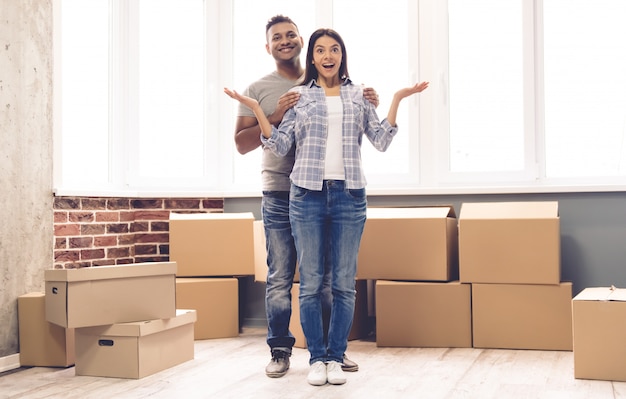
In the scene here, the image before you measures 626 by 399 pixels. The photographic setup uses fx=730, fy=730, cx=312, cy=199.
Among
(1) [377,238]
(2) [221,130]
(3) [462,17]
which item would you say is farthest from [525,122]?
(2) [221,130]

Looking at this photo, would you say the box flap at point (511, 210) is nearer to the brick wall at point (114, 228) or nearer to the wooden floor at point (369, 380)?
the wooden floor at point (369, 380)

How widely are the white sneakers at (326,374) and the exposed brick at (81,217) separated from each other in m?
1.45

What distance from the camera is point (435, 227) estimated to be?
3418 millimetres

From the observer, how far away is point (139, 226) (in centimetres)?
393

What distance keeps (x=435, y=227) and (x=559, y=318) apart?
683 mm

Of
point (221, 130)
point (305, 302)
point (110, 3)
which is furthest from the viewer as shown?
point (221, 130)

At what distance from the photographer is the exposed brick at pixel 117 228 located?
12.2ft

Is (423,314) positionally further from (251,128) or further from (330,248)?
(251,128)

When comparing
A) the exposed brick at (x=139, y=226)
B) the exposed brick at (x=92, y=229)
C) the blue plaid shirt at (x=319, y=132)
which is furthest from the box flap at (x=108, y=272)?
the exposed brick at (x=139, y=226)

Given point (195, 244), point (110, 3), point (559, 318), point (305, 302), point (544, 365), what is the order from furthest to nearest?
point (110, 3), point (195, 244), point (559, 318), point (544, 365), point (305, 302)

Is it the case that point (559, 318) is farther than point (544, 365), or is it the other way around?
point (559, 318)

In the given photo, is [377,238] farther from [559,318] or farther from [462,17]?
[462,17]

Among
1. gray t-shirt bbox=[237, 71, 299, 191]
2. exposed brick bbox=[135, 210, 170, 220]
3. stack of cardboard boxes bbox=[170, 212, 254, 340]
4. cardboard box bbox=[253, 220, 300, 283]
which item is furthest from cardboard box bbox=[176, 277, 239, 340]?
gray t-shirt bbox=[237, 71, 299, 191]

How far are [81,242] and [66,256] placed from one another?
12 centimetres
